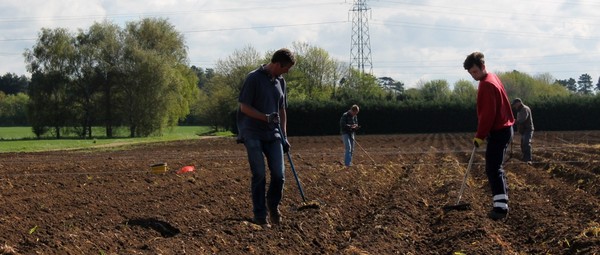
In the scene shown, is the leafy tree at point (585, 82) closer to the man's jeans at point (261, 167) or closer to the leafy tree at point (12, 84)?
the leafy tree at point (12, 84)

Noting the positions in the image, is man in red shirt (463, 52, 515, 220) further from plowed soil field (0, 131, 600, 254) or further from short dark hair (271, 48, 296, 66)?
short dark hair (271, 48, 296, 66)

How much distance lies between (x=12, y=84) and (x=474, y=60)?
476ft

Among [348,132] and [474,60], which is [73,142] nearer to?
[348,132]

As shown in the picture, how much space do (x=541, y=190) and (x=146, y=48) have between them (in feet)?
192

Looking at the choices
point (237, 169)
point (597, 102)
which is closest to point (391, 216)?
point (237, 169)

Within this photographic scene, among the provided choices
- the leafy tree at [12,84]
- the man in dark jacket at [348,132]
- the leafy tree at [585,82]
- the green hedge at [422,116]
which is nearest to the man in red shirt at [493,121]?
the man in dark jacket at [348,132]

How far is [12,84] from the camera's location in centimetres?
14488

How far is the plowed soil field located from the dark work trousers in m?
0.29

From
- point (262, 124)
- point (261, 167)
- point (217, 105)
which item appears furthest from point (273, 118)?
point (217, 105)

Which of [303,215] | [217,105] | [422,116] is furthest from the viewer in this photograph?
[217,105]

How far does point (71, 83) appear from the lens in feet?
226

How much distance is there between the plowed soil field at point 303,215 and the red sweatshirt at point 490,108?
43.8 inches

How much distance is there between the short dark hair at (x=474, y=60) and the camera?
385 inches

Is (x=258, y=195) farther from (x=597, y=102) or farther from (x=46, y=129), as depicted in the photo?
(x=46, y=129)
